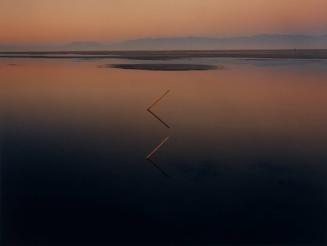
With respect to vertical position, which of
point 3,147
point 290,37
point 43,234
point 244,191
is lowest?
point 43,234

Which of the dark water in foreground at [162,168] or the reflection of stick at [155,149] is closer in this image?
the dark water in foreground at [162,168]

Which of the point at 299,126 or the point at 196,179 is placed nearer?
the point at 196,179

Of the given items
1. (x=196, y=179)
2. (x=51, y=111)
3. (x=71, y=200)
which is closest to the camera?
(x=71, y=200)

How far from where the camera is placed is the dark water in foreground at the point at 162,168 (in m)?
1.66

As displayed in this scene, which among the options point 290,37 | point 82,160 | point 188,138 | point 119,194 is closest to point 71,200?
point 119,194

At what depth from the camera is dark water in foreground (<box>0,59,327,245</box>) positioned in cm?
166

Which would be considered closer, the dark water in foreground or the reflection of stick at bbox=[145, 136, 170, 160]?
the dark water in foreground

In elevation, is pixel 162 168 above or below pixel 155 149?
below

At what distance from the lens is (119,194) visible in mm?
1966

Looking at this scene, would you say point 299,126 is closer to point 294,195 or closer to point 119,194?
point 294,195

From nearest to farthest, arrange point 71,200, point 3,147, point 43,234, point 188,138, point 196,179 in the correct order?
point 43,234
point 71,200
point 196,179
point 3,147
point 188,138

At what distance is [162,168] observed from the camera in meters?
2.24

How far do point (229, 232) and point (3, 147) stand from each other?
1.46 metres

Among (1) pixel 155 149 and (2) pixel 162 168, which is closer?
A: (2) pixel 162 168
